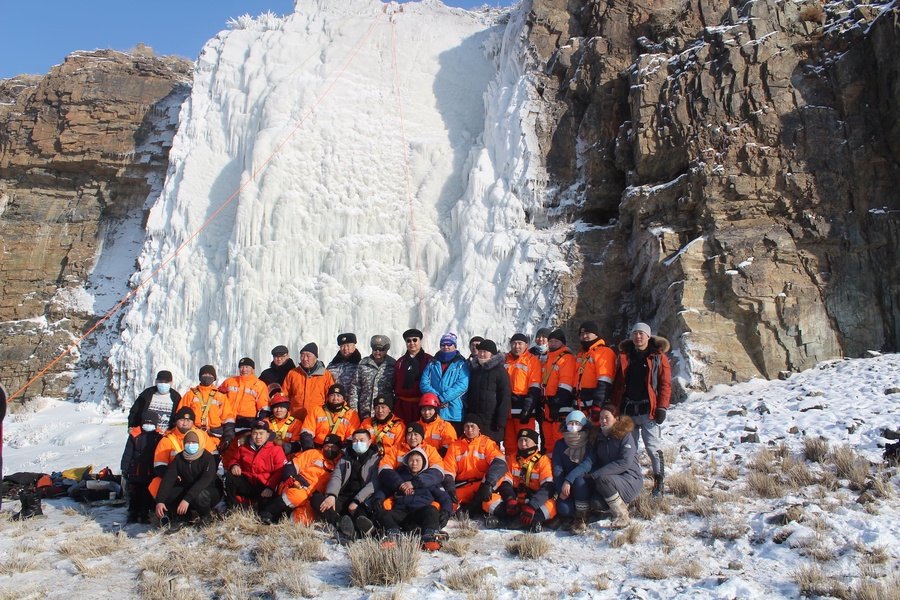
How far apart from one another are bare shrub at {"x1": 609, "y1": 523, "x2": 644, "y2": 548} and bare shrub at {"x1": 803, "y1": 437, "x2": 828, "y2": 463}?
2.42m

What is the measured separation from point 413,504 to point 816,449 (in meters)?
4.18

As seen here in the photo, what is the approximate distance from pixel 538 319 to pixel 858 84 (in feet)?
25.8

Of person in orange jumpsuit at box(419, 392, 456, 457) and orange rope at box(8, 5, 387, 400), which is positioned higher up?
orange rope at box(8, 5, 387, 400)

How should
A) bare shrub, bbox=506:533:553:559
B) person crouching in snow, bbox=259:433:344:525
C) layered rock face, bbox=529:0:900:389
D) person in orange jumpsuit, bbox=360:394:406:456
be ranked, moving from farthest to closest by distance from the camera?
layered rock face, bbox=529:0:900:389
person in orange jumpsuit, bbox=360:394:406:456
person crouching in snow, bbox=259:433:344:525
bare shrub, bbox=506:533:553:559

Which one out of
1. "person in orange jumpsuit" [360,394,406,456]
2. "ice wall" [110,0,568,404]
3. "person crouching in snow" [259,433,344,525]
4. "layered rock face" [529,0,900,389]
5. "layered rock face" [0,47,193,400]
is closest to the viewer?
"person crouching in snow" [259,433,344,525]

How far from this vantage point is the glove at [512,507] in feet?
18.2

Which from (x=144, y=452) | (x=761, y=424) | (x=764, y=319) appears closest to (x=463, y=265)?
(x=764, y=319)

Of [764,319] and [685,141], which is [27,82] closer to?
[685,141]

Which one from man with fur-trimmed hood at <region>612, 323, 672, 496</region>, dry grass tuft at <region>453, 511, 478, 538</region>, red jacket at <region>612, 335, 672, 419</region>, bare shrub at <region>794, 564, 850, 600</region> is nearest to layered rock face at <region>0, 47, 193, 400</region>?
dry grass tuft at <region>453, 511, 478, 538</region>

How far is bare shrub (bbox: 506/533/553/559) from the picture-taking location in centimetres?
479

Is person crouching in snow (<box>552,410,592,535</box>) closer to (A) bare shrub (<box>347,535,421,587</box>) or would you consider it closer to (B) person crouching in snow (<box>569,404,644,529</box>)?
(B) person crouching in snow (<box>569,404,644,529</box>)

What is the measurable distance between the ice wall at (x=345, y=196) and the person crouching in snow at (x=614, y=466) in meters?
8.28

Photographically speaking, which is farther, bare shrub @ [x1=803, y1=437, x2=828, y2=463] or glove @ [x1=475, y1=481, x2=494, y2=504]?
bare shrub @ [x1=803, y1=437, x2=828, y2=463]

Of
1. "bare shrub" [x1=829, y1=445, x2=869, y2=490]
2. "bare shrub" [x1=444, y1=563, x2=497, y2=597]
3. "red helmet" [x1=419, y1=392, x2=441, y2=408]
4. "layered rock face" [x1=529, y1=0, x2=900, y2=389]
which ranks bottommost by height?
"bare shrub" [x1=444, y1=563, x2=497, y2=597]
